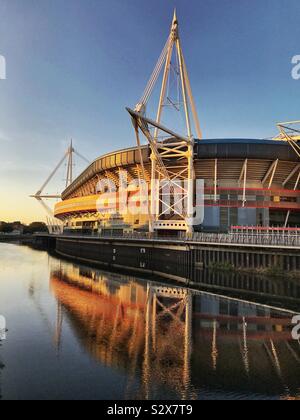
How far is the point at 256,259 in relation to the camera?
119 feet

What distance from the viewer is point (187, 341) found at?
1694 cm

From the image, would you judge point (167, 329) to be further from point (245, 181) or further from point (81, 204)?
point (81, 204)

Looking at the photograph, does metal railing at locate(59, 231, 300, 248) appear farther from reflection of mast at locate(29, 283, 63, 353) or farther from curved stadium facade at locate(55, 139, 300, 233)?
reflection of mast at locate(29, 283, 63, 353)

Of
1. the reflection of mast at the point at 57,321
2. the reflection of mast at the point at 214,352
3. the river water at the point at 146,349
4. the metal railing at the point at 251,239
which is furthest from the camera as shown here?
the metal railing at the point at 251,239

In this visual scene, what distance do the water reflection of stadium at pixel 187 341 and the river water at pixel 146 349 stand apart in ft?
0.13

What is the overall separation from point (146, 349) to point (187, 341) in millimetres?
2425

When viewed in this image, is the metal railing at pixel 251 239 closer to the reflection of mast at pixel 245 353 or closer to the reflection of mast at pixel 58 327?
the reflection of mast at pixel 245 353

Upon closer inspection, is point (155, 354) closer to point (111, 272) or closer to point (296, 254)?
point (296, 254)

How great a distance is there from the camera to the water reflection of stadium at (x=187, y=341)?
480 inches

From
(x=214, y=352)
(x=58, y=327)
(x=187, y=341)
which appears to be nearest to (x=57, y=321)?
(x=58, y=327)

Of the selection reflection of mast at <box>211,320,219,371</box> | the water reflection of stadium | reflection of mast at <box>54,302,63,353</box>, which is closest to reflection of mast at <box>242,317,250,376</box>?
the water reflection of stadium

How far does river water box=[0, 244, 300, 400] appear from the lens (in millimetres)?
11805

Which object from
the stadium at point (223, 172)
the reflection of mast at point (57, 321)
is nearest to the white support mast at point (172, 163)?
the stadium at point (223, 172)

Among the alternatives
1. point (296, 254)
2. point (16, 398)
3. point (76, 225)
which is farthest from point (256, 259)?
point (76, 225)
